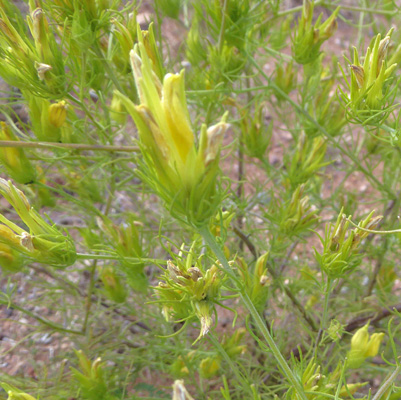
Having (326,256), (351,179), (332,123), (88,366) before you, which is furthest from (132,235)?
(351,179)

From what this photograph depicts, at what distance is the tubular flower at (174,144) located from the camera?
0.46 metres

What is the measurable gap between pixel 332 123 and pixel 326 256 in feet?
1.87

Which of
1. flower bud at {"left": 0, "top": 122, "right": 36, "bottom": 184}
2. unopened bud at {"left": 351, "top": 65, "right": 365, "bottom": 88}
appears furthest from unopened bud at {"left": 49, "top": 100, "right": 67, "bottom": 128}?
unopened bud at {"left": 351, "top": 65, "right": 365, "bottom": 88}

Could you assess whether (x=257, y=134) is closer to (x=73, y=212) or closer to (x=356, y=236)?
(x=356, y=236)

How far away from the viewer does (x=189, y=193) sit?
1.71ft

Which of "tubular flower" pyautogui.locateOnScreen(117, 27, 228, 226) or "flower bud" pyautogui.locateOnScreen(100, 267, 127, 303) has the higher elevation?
"tubular flower" pyautogui.locateOnScreen(117, 27, 228, 226)

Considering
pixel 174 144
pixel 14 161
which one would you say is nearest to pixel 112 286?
pixel 14 161

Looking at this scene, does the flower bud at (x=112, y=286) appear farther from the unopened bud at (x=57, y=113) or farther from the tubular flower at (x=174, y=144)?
the tubular flower at (x=174, y=144)

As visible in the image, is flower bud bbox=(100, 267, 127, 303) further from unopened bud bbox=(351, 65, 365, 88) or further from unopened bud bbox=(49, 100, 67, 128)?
unopened bud bbox=(351, 65, 365, 88)

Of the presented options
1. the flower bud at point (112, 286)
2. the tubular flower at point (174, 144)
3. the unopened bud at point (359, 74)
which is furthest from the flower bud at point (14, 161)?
the unopened bud at point (359, 74)

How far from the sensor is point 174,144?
487mm

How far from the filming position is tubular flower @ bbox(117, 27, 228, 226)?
458 millimetres

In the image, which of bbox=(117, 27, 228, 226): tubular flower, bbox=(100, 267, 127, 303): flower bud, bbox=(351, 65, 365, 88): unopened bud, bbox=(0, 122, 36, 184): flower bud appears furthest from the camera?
bbox=(100, 267, 127, 303): flower bud

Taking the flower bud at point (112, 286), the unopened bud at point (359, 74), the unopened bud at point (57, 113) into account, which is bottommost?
the flower bud at point (112, 286)
